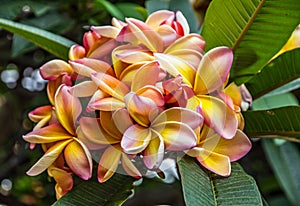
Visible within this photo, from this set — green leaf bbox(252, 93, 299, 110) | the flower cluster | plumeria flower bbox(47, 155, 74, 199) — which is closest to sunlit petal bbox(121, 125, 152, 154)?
the flower cluster

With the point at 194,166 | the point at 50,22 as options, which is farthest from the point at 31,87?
the point at 194,166

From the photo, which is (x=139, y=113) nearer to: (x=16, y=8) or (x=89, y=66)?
(x=89, y=66)

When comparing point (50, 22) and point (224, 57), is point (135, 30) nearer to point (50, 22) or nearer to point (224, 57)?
point (224, 57)

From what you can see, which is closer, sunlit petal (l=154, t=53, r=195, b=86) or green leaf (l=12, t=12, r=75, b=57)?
sunlit petal (l=154, t=53, r=195, b=86)

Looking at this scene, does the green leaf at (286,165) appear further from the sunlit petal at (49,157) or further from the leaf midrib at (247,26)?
the sunlit petal at (49,157)

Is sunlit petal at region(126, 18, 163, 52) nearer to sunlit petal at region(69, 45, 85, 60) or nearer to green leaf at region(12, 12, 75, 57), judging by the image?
sunlit petal at region(69, 45, 85, 60)

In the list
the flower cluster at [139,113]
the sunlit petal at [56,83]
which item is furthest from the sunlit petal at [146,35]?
the sunlit petal at [56,83]
